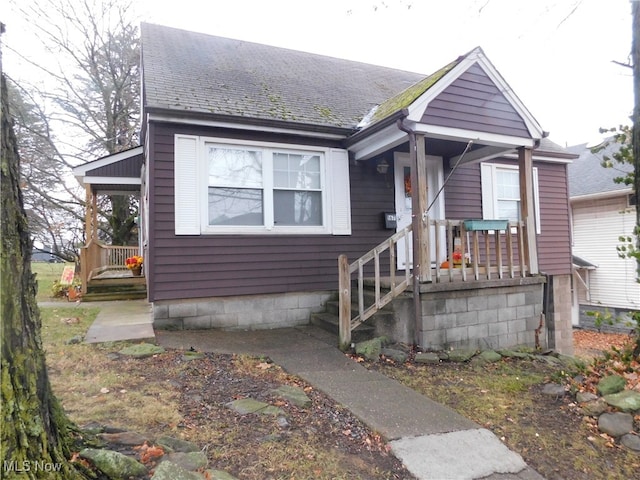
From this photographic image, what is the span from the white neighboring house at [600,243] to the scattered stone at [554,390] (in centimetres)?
1232

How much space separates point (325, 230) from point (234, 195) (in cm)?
175

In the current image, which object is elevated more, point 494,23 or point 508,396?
point 494,23

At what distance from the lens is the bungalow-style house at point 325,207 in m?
5.87

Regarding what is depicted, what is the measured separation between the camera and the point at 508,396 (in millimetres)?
4109

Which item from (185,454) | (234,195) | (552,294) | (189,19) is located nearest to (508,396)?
(185,454)

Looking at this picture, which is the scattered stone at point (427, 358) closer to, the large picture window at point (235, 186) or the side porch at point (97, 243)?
the large picture window at point (235, 186)

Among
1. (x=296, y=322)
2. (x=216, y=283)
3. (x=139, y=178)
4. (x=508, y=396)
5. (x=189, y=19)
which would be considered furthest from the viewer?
(x=189, y=19)

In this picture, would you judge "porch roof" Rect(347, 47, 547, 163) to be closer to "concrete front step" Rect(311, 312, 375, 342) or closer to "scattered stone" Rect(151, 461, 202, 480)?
"concrete front step" Rect(311, 312, 375, 342)

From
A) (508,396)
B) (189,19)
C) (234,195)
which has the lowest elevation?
(508,396)

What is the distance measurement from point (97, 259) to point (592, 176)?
17.8 metres

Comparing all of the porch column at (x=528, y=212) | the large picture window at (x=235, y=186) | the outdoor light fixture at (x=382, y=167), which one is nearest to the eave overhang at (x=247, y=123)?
the large picture window at (x=235, y=186)

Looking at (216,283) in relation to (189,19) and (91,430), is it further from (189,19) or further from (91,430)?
(189,19)

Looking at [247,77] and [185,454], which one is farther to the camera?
[247,77]

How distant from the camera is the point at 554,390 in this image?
412 centimetres
